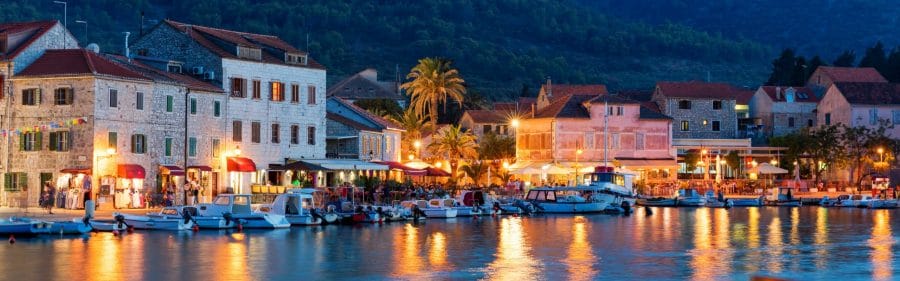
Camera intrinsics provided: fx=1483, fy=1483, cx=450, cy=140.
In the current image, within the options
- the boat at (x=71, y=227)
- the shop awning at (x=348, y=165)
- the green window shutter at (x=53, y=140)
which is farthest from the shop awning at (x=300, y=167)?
the boat at (x=71, y=227)

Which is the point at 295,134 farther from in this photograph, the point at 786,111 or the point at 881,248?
the point at 786,111

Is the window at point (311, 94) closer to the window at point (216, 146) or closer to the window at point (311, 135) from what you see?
the window at point (311, 135)

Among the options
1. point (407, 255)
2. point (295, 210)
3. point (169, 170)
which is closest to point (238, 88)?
point (169, 170)

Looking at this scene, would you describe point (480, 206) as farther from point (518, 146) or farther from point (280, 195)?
point (518, 146)

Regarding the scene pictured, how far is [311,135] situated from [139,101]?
1577 centimetres

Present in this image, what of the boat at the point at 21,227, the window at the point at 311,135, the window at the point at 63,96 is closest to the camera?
the boat at the point at 21,227

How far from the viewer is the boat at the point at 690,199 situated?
96.6m

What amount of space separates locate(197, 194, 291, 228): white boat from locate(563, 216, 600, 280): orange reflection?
41.3 feet

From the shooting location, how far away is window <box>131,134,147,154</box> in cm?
7094

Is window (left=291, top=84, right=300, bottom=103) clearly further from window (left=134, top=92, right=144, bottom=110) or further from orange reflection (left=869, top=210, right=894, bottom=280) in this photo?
orange reflection (left=869, top=210, right=894, bottom=280)

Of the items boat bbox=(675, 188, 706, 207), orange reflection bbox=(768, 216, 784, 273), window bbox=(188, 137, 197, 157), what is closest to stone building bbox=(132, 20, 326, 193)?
window bbox=(188, 137, 197, 157)

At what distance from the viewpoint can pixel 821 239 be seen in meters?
59.4

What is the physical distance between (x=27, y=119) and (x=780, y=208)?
48.5 metres

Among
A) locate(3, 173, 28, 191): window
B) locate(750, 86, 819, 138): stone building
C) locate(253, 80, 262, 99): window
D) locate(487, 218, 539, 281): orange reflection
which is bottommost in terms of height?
locate(487, 218, 539, 281): orange reflection
